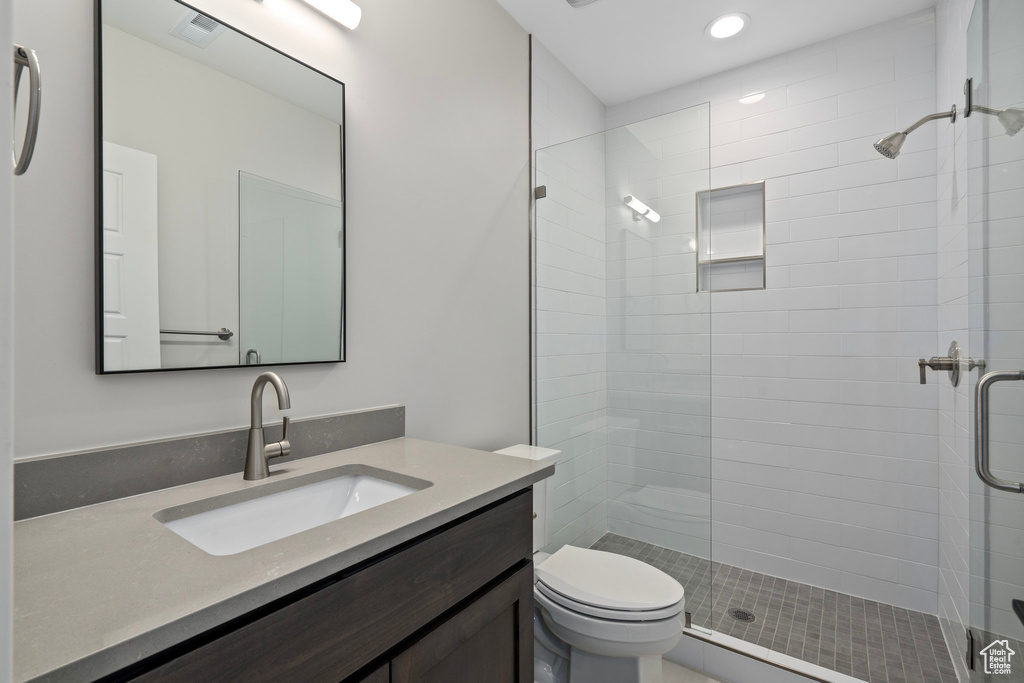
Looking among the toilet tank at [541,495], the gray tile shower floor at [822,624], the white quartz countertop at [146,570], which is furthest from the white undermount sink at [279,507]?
the gray tile shower floor at [822,624]

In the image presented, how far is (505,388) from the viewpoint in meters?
2.07

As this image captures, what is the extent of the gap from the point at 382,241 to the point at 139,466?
83cm

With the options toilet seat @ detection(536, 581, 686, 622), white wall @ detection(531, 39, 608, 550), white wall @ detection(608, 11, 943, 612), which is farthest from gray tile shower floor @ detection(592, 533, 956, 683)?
toilet seat @ detection(536, 581, 686, 622)

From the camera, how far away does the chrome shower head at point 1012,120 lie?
2.88 feet

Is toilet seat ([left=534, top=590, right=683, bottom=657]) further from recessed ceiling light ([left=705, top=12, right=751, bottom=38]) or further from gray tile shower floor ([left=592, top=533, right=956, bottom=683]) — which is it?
recessed ceiling light ([left=705, top=12, right=751, bottom=38])

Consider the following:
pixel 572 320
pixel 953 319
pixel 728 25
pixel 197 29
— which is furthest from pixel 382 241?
pixel 953 319

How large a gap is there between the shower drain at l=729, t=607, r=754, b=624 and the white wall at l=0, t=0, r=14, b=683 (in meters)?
2.31

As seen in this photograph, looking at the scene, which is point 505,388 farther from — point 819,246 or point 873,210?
point 873,210

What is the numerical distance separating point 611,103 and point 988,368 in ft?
7.86

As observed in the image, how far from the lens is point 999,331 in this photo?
3.22ft

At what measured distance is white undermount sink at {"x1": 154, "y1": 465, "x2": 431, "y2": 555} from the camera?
35.2 inches

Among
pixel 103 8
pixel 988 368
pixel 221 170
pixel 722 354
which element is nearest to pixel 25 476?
pixel 221 170

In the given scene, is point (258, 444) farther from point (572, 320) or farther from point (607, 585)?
Result: point (572, 320)

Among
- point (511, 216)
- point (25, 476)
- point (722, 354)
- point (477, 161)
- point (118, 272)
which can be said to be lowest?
point (25, 476)
